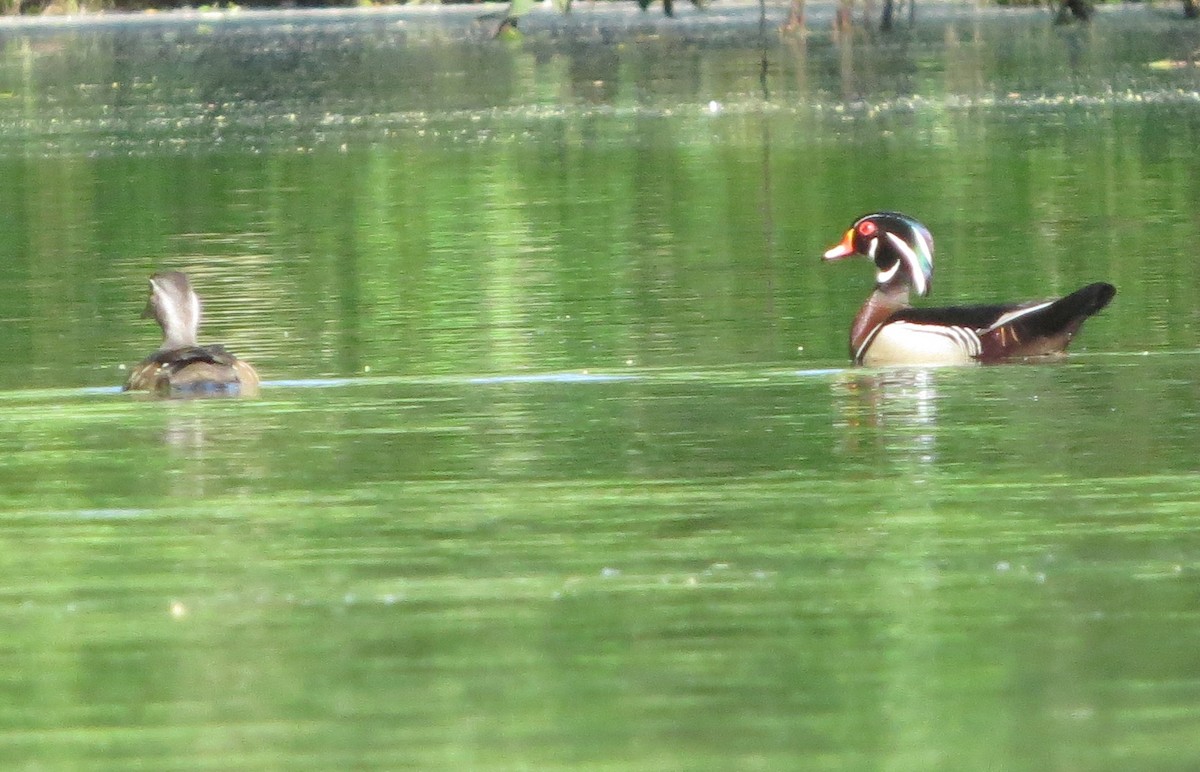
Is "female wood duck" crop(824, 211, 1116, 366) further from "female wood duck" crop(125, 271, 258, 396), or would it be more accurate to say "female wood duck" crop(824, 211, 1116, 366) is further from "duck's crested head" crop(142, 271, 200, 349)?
"duck's crested head" crop(142, 271, 200, 349)

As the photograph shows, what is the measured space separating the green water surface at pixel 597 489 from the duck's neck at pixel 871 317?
136 mm

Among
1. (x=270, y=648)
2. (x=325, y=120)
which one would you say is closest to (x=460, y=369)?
(x=270, y=648)

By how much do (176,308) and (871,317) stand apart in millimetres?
2494

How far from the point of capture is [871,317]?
A: 1120 centimetres

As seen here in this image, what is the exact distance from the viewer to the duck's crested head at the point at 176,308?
11.0 metres

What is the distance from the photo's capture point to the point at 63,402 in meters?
10.5

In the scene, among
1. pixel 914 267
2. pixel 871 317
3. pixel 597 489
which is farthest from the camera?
pixel 914 267

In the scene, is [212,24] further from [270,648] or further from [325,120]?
[270,648]

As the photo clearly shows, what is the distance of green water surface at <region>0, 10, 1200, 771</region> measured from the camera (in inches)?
223

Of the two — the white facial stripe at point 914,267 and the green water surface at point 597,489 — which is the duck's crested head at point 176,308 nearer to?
the green water surface at point 597,489

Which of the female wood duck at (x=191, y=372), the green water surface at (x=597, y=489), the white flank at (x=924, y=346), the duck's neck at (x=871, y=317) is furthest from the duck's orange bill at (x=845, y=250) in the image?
the female wood duck at (x=191, y=372)

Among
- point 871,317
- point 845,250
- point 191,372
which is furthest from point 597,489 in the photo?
point 845,250

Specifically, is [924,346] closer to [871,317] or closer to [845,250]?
[871,317]

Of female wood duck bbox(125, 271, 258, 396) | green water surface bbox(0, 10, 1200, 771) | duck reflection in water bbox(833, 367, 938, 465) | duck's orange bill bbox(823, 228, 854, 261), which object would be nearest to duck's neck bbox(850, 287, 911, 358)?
green water surface bbox(0, 10, 1200, 771)
